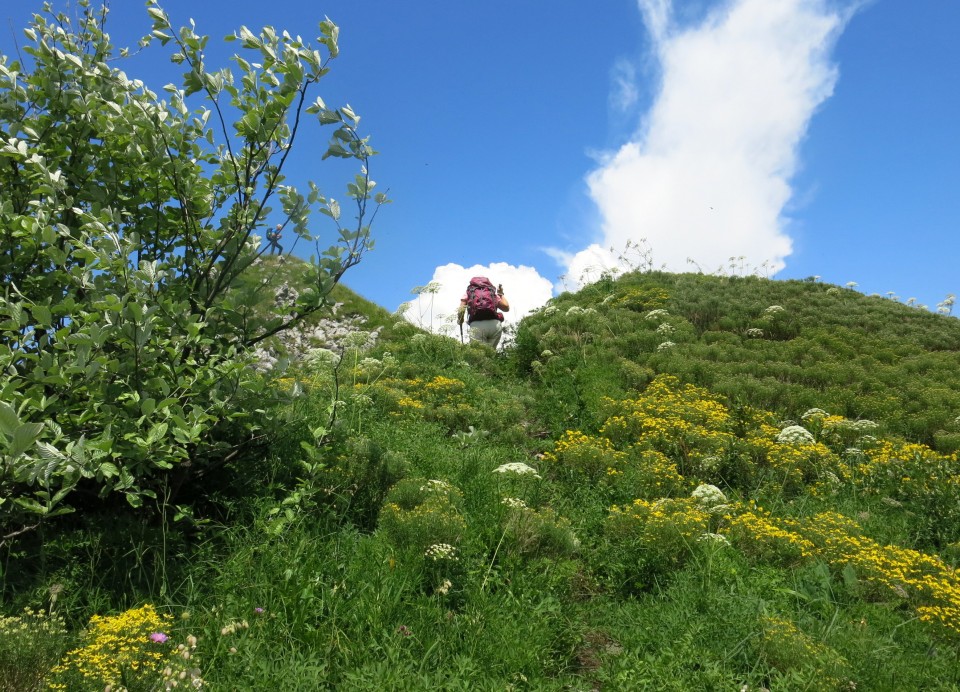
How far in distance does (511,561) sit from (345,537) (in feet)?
4.43

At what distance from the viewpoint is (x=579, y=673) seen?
4227 mm

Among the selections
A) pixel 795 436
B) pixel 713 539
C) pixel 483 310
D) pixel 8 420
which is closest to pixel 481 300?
pixel 483 310

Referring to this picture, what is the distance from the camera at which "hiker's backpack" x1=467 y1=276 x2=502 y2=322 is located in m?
15.0

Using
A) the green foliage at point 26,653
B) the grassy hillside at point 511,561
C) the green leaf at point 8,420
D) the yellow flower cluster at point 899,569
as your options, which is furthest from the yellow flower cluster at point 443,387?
the green leaf at point 8,420

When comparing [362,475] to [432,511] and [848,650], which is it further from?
[848,650]

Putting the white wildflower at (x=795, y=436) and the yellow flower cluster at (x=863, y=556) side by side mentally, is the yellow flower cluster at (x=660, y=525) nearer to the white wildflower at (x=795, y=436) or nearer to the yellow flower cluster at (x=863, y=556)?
the yellow flower cluster at (x=863, y=556)

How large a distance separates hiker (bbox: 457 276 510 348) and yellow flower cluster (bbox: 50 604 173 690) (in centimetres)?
1176

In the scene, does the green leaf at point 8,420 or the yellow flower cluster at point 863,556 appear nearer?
the green leaf at point 8,420

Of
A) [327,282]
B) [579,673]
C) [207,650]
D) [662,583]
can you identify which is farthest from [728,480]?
[207,650]

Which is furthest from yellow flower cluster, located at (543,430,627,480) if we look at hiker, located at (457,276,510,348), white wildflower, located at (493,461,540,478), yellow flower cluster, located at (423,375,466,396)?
hiker, located at (457,276,510,348)

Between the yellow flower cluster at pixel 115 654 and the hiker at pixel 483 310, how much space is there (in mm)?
11760

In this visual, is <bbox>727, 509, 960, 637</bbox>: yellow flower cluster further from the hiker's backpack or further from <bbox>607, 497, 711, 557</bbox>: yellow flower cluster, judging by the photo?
the hiker's backpack

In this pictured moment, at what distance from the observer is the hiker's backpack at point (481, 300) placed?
49.1ft

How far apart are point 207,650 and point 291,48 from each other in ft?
12.8
